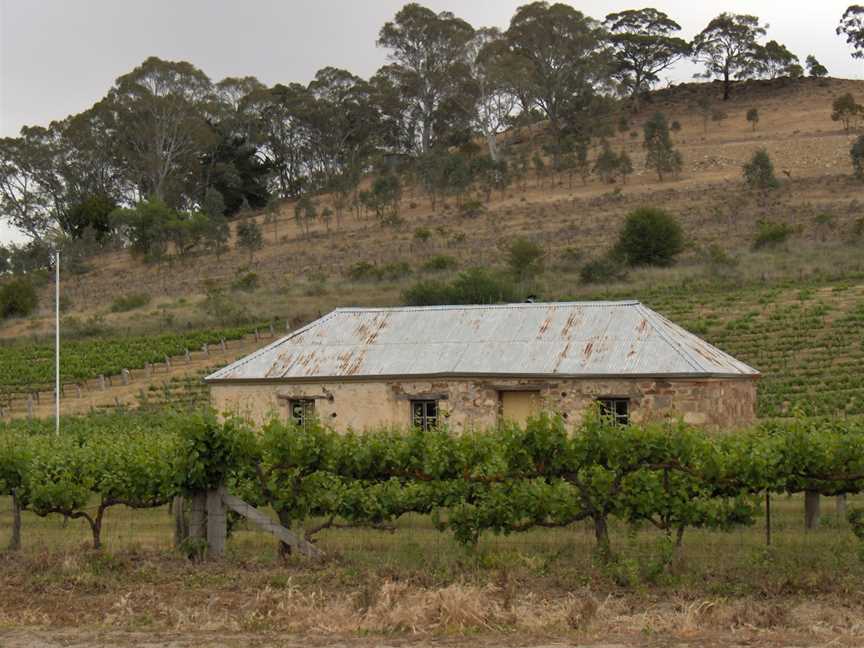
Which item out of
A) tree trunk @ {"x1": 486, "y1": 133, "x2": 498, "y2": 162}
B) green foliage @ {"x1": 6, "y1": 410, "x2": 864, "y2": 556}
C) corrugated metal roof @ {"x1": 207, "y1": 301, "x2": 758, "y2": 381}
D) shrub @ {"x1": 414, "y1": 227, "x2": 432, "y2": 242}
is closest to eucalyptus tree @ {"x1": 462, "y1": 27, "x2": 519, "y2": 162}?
tree trunk @ {"x1": 486, "y1": 133, "x2": 498, "y2": 162}

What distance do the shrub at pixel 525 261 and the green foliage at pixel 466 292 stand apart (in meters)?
4.21

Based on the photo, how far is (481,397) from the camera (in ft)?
80.4

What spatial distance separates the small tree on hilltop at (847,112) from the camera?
239 ft

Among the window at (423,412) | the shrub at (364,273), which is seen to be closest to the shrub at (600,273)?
the shrub at (364,273)

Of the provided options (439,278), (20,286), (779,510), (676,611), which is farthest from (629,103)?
(676,611)

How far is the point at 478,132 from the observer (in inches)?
3177

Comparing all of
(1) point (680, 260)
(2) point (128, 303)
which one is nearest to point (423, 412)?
(1) point (680, 260)

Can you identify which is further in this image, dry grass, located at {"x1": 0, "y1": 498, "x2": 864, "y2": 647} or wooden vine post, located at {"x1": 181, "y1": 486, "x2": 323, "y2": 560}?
wooden vine post, located at {"x1": 181, "y1": 486, "x2": 323, "y2": 560}

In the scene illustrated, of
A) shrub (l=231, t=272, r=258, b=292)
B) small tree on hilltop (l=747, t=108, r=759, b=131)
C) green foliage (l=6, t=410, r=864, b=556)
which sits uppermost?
small tree on hilltop (l=747, t=108, r=759, b=131)

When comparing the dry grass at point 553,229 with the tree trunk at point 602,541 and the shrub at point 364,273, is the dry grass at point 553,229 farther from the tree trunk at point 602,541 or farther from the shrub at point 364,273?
the tree trunk at point 602,541

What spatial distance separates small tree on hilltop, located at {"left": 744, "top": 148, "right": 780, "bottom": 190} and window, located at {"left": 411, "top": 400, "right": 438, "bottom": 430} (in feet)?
138

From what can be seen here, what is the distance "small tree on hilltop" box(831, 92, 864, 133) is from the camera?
72.9 m

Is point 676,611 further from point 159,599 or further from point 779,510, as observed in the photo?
point 779,510

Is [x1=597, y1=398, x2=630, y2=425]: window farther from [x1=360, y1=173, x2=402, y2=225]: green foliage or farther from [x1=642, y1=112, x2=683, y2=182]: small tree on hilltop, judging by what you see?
[x1=642, y1=112, x2=683, y2=182]: small tree on hilltop
